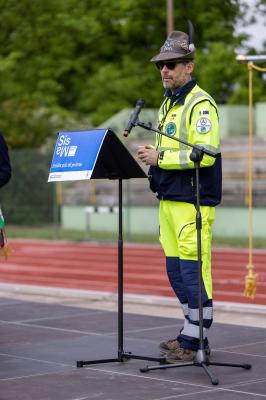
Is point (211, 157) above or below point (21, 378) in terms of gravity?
above

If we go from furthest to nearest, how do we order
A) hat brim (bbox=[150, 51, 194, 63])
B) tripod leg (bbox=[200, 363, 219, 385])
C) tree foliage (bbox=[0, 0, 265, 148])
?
tree foliage (bbox=[0, 0, 265, 148]), hat brim (bbox=[150, 51, 194, 63]), tripod leg (bbox=[200, 363, 219, 385])

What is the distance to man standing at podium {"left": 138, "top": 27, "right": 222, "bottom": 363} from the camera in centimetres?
820

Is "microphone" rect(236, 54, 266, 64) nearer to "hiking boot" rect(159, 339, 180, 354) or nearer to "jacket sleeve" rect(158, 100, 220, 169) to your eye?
"jacket sleeve" rect(158, 100, 220, 169)

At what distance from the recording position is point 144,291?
1466cm

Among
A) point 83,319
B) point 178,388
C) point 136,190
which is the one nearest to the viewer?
point 178,388

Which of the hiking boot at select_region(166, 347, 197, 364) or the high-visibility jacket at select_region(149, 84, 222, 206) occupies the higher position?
the high-visibility jacket at select_region(149, 84, 222, 206)

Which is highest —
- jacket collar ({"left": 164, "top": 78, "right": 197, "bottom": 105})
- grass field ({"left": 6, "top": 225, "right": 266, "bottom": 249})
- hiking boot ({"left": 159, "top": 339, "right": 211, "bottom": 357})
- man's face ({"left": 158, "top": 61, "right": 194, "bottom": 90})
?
man's face ({"left": 158, "top": 61, "right": 194, "bottom": 90})

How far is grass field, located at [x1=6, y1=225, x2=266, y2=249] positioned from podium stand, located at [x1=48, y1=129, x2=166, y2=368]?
14203mm

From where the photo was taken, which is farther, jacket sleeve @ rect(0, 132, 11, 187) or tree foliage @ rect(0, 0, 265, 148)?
tree foliage @ rect(0, 0, 265, 148)

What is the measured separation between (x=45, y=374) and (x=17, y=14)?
32.3 meters

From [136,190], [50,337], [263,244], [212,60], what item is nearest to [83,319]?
[50,337]

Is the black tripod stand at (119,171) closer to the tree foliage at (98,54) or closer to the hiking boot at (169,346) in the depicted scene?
the hiking boot at (169,346)

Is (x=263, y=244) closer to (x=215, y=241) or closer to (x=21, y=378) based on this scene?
(x=215, y=241)

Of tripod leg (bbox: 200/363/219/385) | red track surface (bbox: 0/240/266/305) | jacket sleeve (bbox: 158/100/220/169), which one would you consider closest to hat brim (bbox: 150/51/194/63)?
jacket sleeve (bbox: 158/100/220/169)
